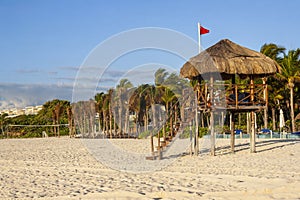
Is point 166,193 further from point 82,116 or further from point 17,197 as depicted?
point 82,116

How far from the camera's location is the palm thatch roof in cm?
1447

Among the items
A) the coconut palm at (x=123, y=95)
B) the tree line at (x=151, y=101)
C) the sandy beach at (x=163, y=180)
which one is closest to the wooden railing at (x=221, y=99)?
the sandy beach at (x=163, y=180)

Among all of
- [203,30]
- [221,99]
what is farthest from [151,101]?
[221,99]

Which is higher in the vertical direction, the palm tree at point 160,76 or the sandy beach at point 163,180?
the palm tree at point 160,76

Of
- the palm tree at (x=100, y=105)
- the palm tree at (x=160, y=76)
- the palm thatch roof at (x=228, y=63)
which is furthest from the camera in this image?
the palm tree at (x=100, y=105)

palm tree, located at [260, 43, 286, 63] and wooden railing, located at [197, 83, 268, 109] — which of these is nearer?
wooden railing, located at [197, 83, 268, 109]

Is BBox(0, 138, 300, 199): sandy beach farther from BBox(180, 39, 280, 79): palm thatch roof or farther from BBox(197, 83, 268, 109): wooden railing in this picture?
BBox(180, 39, 280, 79): palm thatch roof

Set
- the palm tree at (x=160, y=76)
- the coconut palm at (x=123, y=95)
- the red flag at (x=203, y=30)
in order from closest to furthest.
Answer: the red flag at (x=203, y=30), the palm tree at (x=160, y=76), the coconut palm at (x=123, y=95)

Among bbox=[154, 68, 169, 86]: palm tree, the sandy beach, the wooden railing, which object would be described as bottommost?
the sandy beach

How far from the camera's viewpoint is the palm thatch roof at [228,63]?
47.5ft

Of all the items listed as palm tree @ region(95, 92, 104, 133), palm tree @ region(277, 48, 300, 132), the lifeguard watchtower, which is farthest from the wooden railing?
palm tree @ region(95, 92, 104, 133)

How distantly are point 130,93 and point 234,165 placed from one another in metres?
23.6

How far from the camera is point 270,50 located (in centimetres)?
3212

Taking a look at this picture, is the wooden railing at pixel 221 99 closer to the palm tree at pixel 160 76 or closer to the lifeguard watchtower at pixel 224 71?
the lifeguard watchtower at pixel 224 71
